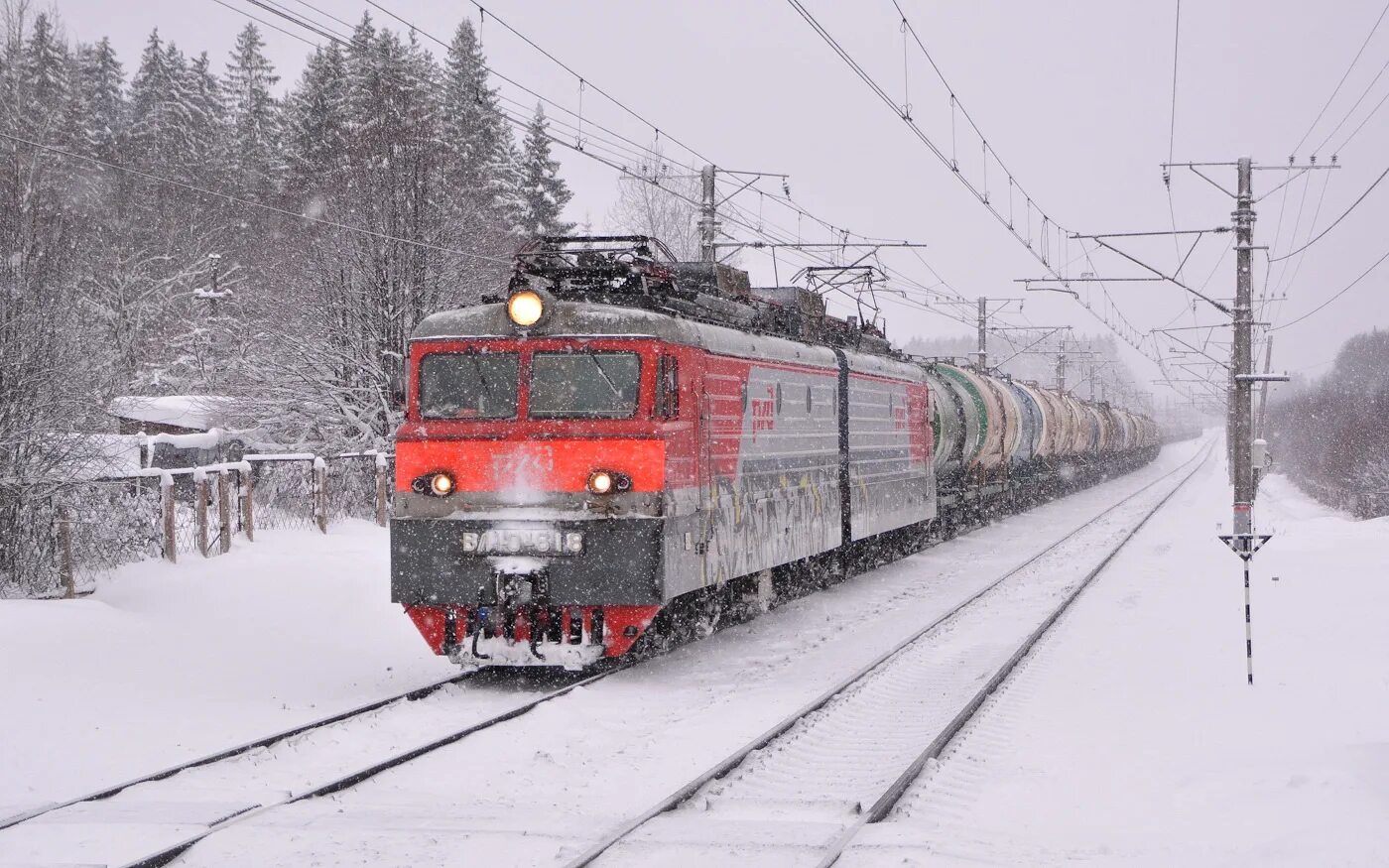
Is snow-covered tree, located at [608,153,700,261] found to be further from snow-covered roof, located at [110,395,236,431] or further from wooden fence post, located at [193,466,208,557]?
wooden fence post, located at [193,466,208,557]

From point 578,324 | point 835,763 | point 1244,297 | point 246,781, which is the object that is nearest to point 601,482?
point 578,324

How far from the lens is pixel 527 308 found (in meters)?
10.7

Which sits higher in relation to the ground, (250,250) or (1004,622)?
A: (250,250)

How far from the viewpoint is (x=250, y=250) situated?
44938 mm

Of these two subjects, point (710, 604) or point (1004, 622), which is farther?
point (1004, 622)

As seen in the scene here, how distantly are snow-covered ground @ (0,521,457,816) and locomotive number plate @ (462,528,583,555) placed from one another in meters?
1.27

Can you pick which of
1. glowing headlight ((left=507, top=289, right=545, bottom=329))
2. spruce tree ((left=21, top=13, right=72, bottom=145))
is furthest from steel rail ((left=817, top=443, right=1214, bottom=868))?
spruce tree ((left=21, top=13, right=72, bottom=145))

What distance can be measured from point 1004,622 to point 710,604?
336 cm

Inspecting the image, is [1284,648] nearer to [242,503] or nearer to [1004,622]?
[1004,622]

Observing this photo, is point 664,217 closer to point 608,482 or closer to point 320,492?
point 320,492

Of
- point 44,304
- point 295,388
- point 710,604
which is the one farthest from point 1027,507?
point 44,304

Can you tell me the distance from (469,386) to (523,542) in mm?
1395

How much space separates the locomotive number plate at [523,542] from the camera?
1023 cm

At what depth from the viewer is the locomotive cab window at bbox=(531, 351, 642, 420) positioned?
1056 cm
